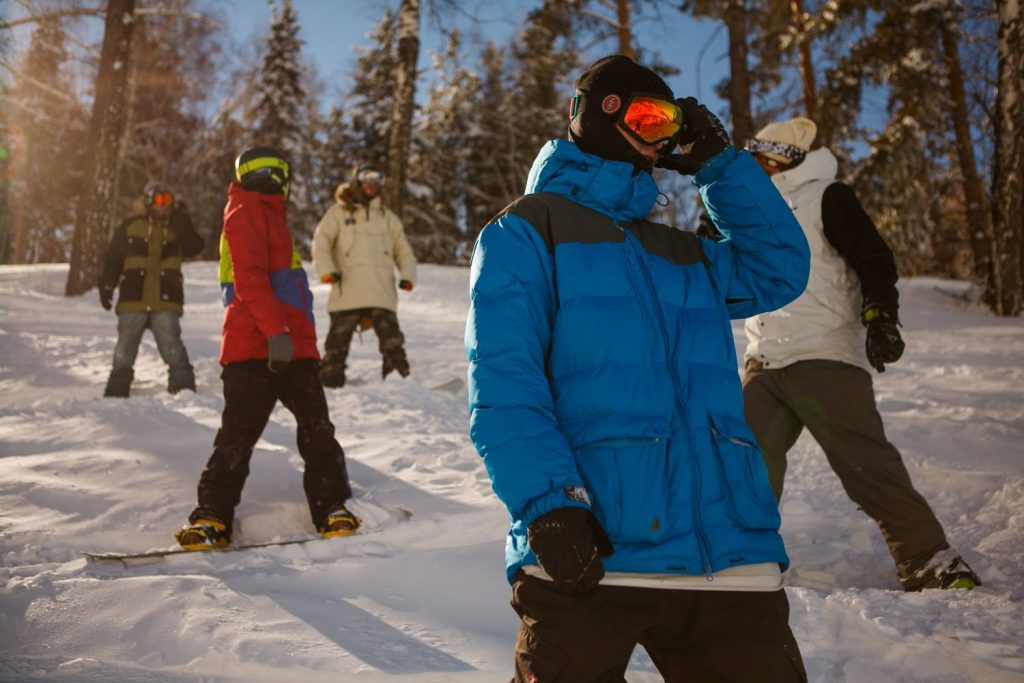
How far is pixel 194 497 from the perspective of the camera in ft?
12.8

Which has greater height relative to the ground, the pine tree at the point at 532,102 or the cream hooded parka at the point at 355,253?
the pine tree at the point at 532,102

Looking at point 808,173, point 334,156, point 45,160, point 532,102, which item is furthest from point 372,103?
point 808,173

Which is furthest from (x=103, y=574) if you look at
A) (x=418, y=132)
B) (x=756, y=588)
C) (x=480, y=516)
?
(x=418, y=132)

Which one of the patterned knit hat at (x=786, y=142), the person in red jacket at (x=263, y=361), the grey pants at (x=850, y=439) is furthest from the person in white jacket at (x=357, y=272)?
the grey pants at (x=850, y=439)

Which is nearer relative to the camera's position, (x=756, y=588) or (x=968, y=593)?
(x=756, y=588)

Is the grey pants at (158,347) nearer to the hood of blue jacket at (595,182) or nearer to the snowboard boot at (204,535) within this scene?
the snowboard boot at (204,535)

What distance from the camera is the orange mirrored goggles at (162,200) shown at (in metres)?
6.46

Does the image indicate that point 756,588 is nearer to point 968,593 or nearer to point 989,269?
point 968,593

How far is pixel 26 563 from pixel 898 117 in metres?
16.7

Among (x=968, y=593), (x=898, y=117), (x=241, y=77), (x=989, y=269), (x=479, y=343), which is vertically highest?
(x=241, y=77)

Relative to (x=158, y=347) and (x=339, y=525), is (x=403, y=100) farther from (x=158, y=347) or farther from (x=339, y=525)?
(x=339, y=525)

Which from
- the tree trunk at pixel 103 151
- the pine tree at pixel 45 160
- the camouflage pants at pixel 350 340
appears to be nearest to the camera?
the camouflage pants at pixel 350 340

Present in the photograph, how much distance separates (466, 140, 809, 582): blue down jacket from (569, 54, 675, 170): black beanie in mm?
51

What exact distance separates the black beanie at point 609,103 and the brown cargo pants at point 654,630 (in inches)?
40.3
